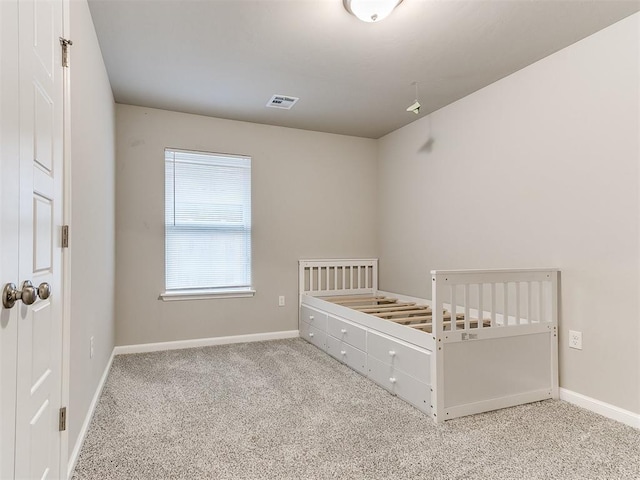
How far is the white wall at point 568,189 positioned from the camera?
7.22ft

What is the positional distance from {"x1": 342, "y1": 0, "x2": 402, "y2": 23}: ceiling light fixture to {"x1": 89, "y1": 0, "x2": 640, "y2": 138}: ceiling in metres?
0.10

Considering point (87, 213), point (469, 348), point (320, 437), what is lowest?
point (320, 437)

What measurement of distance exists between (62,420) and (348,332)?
6.88ft

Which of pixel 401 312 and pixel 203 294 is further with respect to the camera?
pixel 203 294

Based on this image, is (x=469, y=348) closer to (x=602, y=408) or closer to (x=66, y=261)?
(x=602, y=408)

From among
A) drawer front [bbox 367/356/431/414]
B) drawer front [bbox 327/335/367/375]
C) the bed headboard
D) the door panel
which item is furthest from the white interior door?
the bed headboard

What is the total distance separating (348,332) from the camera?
3.19 meters

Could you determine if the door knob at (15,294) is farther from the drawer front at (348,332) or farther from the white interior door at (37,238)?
the drawer front at (348,332)

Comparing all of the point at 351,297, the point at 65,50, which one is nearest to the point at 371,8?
the point at 65,50

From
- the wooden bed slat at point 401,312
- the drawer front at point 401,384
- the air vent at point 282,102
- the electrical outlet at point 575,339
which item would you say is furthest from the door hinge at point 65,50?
the electrical outlet at point 575,339

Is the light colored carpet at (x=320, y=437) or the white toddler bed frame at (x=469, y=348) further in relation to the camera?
the white toddler bed frame at (x=469, y=348)

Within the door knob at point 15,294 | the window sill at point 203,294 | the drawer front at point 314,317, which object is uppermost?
the door knob at point 15,294

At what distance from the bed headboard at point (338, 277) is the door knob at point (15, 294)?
331cm

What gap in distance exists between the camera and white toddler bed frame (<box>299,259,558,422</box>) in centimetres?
223
